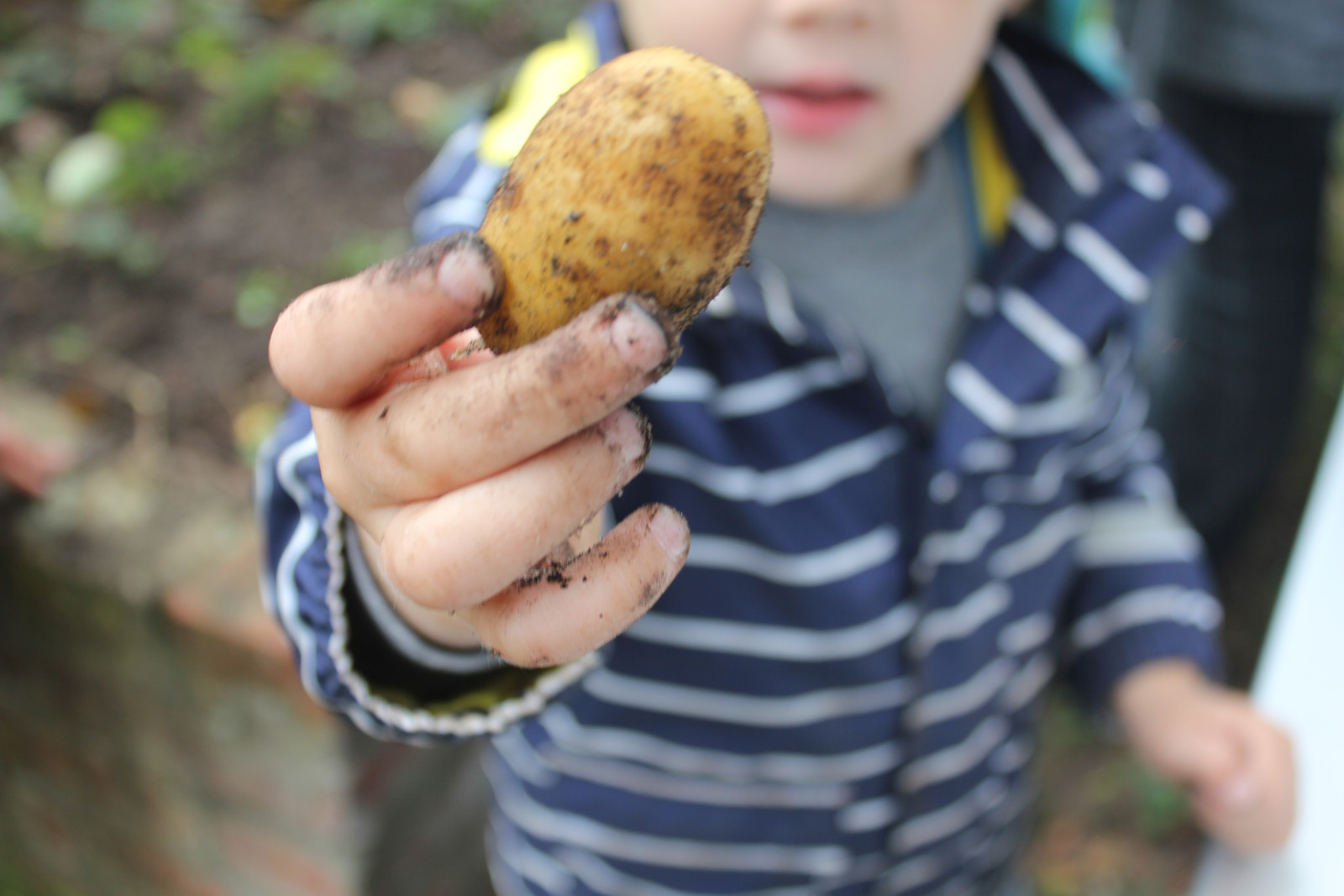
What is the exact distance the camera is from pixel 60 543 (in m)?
1.44

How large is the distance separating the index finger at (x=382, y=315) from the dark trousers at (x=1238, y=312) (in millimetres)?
1842

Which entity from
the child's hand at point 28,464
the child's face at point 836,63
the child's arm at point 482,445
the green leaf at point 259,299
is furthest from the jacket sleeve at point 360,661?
the green leaf at point 259,299

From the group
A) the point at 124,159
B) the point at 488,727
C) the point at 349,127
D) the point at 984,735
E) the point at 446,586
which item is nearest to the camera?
the point at 446,586

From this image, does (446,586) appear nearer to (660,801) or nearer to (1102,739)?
(660,801)

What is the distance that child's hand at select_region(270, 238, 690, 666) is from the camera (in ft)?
1.58

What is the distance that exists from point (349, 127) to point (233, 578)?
137cm

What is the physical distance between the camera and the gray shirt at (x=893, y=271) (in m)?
1.13

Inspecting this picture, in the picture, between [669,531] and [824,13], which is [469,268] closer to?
[669,531]

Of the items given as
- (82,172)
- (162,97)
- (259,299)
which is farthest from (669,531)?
(162,97)

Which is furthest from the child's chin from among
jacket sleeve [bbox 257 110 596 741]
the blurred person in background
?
the blurred person in background

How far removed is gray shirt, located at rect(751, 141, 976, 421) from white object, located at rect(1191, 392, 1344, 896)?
515 mm

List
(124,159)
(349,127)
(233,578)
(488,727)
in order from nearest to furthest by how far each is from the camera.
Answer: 1. (488,727)
2. (233,578)
3. (124,159)
4. (349,127)

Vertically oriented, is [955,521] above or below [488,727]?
below

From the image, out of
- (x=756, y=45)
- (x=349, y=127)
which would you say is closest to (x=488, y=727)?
(x=756, y=45)
